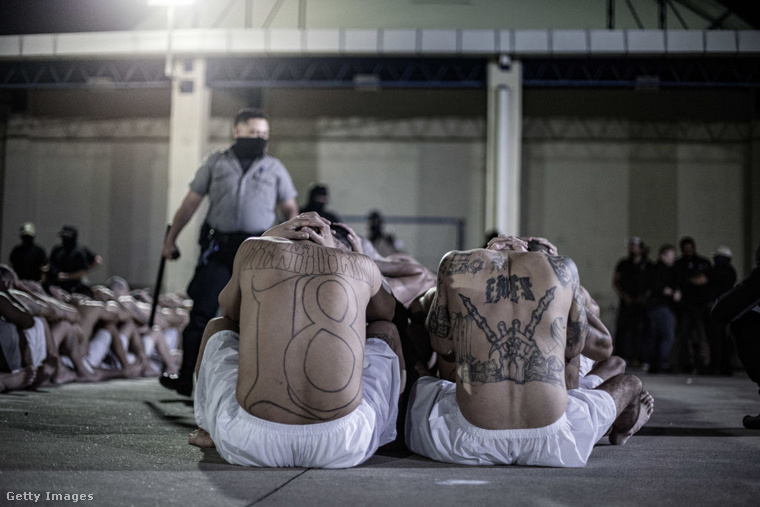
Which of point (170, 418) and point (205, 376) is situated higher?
point (205, 376)

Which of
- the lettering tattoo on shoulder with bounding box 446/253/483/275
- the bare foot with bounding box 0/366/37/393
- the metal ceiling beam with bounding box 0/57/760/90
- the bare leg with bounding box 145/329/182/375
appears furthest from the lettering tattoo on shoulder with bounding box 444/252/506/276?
the metal ceiling beam with bounding box 0/57/760/90

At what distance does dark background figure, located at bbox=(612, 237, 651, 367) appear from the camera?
10.7 m

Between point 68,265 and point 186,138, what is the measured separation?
4.13m

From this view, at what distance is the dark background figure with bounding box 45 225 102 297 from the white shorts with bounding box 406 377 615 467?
725cm

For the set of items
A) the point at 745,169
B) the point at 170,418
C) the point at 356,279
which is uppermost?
the point at 745,169

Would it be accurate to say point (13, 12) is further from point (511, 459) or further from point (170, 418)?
point (511, 459)

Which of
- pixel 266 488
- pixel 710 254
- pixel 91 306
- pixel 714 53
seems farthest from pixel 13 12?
pixel 710 254

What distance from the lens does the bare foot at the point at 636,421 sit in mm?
3525

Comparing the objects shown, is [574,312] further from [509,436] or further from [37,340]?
[37,340]

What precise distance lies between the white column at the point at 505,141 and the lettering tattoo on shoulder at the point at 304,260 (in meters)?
9.68

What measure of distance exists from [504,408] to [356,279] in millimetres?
749

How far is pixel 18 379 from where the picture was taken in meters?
5.50

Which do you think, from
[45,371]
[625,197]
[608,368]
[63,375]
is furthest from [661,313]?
[45,371]

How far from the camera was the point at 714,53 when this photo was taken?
11867mm
